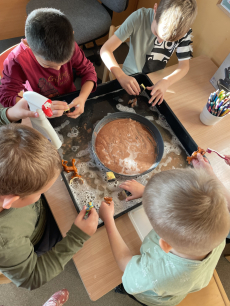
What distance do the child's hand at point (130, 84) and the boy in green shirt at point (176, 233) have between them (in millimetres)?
630

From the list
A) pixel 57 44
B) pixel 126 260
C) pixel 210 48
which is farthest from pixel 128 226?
pixel 210 48

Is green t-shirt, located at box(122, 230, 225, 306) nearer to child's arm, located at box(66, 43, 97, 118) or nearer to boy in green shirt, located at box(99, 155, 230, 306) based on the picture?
boy in green shirt, located at box(99, 155, 230, 306)

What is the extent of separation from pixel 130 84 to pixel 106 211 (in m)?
0.69

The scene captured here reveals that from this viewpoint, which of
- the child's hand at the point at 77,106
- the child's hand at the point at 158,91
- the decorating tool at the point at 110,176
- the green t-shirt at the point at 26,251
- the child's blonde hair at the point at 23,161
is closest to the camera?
the child's blonde hair at the point at 23,161

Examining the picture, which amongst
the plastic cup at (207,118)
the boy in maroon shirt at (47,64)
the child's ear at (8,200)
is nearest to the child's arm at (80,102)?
the boy in maroon shirt at (47,64)

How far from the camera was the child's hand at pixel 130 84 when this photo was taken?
1.10 m

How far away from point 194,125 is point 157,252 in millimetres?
731

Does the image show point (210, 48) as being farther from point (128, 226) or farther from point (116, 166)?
point (128, 226)

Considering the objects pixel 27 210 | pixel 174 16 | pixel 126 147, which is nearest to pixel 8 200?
pixel 27 210

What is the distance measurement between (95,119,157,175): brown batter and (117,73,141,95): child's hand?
7.0 inches

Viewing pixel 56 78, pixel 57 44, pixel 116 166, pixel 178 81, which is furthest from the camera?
pixel 178 81

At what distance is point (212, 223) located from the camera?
0.53m

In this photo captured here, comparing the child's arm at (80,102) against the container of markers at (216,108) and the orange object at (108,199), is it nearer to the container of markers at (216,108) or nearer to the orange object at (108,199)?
the orange object at (108,199)

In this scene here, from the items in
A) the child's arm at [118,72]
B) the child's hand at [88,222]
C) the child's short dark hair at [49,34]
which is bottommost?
the child's hand at [88,222]
